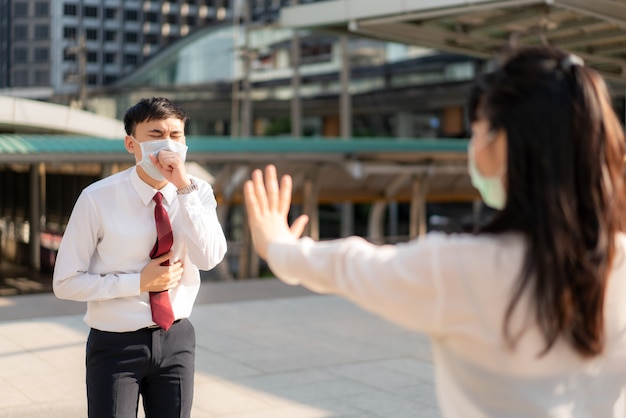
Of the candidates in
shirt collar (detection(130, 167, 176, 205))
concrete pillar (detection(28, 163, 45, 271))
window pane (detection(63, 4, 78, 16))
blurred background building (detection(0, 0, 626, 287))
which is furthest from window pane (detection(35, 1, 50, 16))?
shirt collar (detection(130, 167, 176, 205))

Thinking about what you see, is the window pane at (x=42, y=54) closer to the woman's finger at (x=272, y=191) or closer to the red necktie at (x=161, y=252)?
the red necktie at (x=161, y=252)

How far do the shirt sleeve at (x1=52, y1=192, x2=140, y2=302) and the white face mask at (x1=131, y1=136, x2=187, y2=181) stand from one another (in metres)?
0.26

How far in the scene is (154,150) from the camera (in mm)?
3941

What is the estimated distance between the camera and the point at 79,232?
381 cm

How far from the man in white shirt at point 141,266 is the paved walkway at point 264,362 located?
11.4ft

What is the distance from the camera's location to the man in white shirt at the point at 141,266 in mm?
3785

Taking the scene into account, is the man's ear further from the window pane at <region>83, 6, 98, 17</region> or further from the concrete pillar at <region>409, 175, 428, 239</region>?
the window pane at <region>83, 6, 98, 17</region>

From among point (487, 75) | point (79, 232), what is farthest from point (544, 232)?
point (79, 232)

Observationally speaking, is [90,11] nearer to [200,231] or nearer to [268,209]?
[200,231]

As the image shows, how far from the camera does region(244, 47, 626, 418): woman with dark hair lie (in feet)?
6.25

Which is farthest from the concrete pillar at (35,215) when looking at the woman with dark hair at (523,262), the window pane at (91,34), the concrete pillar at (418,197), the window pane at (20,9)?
the window pane at (91,34)

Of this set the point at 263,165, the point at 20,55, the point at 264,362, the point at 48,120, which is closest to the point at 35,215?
the point at 48,120

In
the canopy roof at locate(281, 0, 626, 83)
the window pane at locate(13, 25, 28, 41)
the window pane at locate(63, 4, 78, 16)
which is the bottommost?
the canopy roof at locate(281, 0, 626, 83)

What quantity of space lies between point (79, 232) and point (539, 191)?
2319 millimetres
